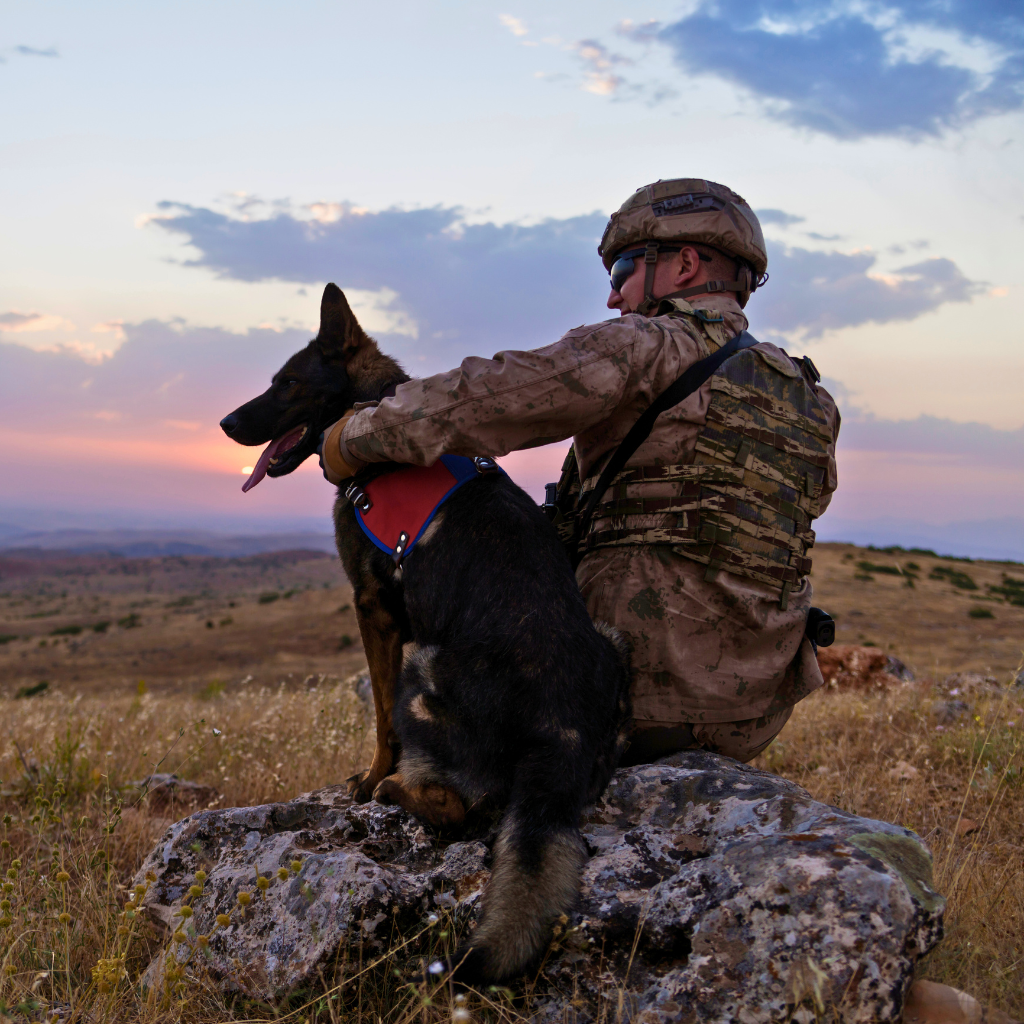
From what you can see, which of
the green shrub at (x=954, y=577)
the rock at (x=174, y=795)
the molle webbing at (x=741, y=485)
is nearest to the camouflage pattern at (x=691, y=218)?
the molle webbing at (x=741, y=485)

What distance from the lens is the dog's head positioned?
4766mm

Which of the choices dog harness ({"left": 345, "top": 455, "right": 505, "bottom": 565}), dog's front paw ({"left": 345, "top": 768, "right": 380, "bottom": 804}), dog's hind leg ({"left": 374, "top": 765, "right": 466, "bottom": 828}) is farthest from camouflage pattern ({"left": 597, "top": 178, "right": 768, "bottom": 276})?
dog's front paw ({"left": 345, "top": 768, "right": 380, "bottom": 804})

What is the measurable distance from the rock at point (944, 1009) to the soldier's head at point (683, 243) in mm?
3286

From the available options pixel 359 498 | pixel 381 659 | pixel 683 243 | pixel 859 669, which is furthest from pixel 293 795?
pixel 859 669

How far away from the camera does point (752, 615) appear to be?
3.81 meters

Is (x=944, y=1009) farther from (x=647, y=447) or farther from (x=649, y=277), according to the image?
(x=649, y=277)

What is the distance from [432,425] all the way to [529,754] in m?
1.45

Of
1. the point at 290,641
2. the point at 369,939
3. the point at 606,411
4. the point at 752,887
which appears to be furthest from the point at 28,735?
the point at 290,641

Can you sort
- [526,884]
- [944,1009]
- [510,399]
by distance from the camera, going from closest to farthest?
[944,1009] → [526,884] → [510,399]

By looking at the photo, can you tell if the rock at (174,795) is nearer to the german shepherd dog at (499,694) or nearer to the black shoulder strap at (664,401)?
the german shepherd dog at (499,694)

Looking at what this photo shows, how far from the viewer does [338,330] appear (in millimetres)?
4816

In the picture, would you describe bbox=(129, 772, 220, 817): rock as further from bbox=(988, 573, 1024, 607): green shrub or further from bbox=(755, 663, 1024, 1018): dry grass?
bbox=(988, 573, 1024, 607): green shrub

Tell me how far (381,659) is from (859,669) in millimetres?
8690

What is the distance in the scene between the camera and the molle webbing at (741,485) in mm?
3768
